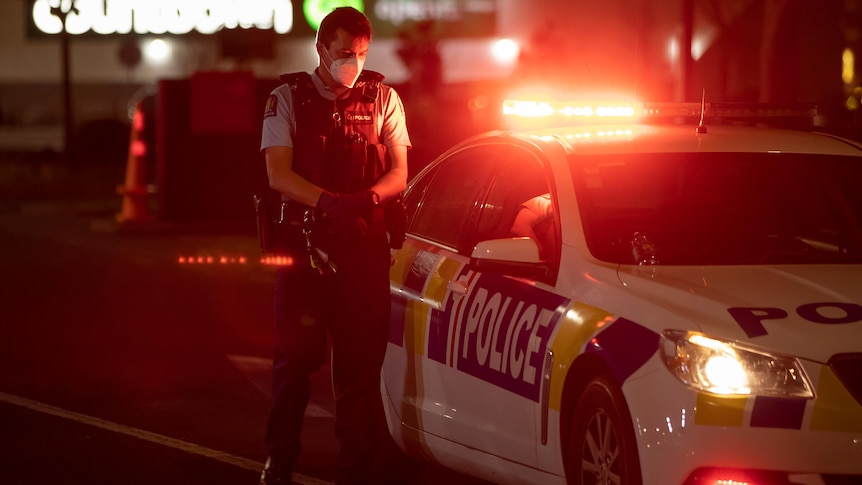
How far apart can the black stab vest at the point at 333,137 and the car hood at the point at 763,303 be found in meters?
1.30

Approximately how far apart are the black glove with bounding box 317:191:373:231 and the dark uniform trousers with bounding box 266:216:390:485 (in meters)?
0.07

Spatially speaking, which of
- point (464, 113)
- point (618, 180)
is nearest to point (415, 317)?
point (618, 180)

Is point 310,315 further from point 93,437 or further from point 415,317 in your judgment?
point 93,437

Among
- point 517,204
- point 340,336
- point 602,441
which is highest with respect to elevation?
point 517,204

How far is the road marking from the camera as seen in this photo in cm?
711

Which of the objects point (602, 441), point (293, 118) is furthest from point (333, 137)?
A: point (602, 441)

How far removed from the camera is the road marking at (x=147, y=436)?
7.11 m

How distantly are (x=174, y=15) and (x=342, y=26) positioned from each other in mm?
44650

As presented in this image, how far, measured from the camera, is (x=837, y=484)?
15.3ft

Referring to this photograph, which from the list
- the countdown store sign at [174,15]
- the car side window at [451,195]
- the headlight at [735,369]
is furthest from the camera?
the countdown store sign at [174,15]

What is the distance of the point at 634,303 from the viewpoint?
512 centimetres

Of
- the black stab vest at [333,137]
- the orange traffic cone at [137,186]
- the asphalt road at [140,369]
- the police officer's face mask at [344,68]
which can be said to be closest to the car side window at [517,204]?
→ the black stab vest at [333,137]

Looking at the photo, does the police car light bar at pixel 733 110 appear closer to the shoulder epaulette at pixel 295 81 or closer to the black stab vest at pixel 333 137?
the black stab vest at pixel 333 137

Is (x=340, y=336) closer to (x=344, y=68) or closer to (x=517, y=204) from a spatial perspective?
(x=517, y=204)
